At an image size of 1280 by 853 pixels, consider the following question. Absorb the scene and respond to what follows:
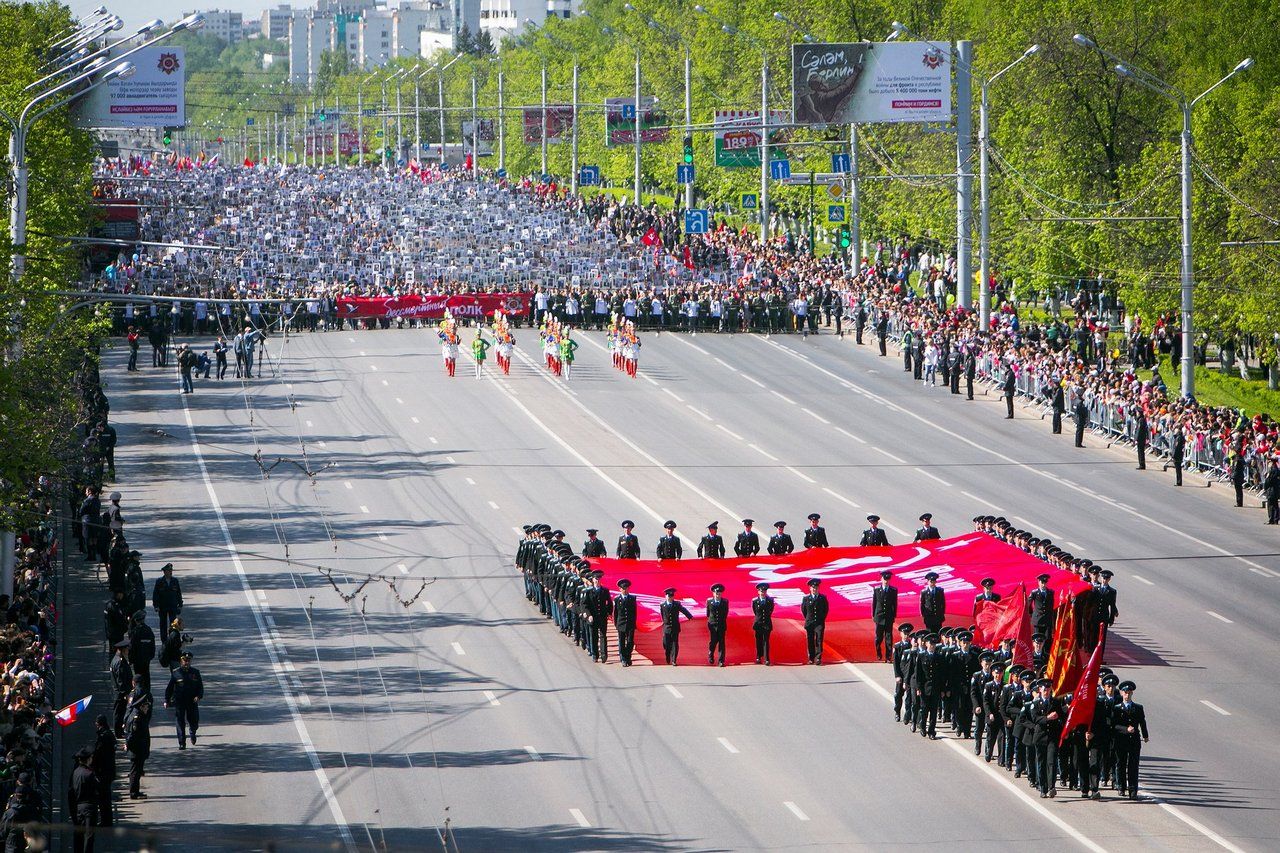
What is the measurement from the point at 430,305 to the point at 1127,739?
164 feet

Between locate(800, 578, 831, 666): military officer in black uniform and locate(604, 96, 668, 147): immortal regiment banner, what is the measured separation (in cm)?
6477

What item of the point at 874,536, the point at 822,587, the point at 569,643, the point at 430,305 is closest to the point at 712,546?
the point at 874,536

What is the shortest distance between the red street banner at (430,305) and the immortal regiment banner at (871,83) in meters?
11.7

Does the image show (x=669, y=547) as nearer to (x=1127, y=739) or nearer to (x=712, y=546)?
(x=712, y=546)

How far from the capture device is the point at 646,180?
130 meters

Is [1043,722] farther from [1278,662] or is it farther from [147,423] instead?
[147,423]

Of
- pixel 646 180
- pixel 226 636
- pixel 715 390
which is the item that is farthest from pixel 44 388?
pixel 646 180

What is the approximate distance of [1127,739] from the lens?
79.4ft

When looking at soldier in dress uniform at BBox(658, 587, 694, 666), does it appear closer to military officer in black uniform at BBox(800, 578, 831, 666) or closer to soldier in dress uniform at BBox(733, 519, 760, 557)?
military officer in black uniform at BBox(800, 578, 831, 666)

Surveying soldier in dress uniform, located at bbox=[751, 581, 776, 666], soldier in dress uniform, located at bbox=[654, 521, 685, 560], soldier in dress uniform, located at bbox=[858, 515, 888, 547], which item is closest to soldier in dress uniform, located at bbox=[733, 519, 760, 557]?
soldier in dress uniform, located at bbox=[654, 521, 685, 560]

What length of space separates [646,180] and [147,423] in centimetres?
7847

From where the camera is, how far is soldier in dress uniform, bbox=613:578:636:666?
30.7 meters

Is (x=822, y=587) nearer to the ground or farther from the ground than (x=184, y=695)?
farther from the ground

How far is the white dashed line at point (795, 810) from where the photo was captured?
→ 23578 millimetres
